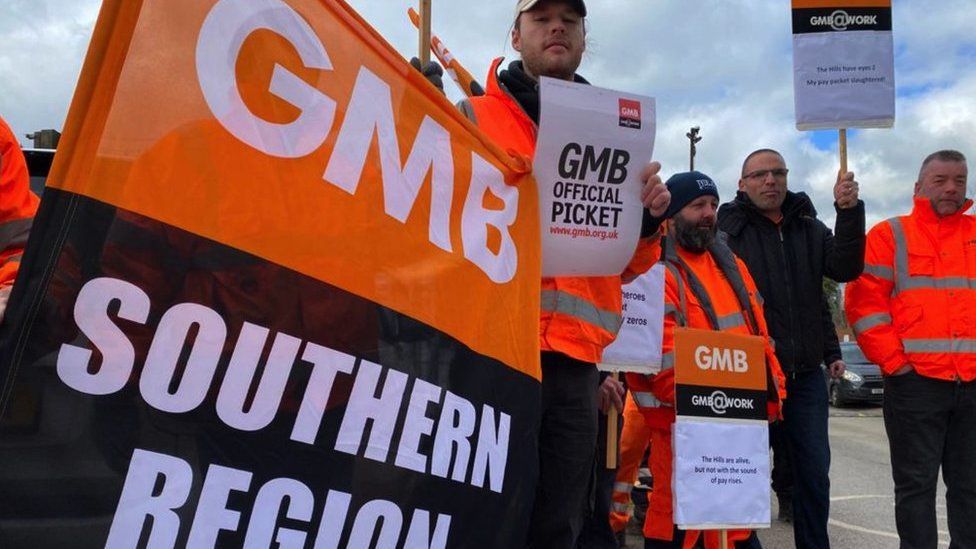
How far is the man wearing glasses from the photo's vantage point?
4.01 m

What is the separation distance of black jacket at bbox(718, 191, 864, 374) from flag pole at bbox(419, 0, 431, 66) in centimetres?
252

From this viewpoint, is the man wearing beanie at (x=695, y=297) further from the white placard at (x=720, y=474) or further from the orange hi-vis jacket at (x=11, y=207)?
the orange hi-vis jacket at (x=11, y=207)

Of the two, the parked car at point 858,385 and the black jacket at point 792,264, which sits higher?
the parked car at point 858,385

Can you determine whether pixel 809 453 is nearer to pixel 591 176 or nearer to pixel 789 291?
pixel 789 291

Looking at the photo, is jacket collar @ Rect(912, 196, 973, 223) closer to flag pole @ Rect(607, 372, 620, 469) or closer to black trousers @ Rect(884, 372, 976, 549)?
black trousers @ Rect(884, 372, 976, 549)

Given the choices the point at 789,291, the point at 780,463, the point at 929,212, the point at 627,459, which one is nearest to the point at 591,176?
the point at 789,291

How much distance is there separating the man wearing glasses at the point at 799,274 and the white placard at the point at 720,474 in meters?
0.69

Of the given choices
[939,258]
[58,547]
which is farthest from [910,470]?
[58,547]

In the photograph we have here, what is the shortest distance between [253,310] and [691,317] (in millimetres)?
2680

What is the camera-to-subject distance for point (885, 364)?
158 inches

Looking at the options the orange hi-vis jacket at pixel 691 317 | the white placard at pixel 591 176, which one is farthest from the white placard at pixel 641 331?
the white placard at pixel 591 176

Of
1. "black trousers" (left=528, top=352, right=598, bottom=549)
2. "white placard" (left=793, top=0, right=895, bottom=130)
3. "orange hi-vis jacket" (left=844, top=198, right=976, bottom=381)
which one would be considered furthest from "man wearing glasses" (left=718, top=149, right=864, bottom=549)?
"black trousers" (left=528, top=352, right=598, bottom=549)

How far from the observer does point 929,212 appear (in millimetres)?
4207

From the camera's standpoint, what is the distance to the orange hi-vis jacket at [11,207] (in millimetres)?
2182
